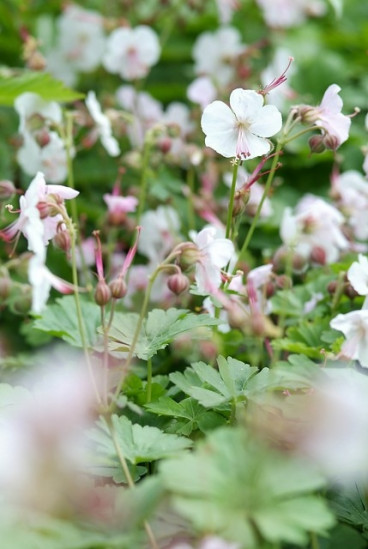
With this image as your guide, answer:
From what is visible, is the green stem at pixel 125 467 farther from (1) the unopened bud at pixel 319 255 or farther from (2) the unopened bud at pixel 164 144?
(2) the unopened bud at pixel 164 144

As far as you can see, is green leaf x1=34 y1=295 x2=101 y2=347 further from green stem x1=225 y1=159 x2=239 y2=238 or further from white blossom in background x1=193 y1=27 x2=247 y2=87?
white blossom in background x1=193 y1=27 x2=247 y2=87

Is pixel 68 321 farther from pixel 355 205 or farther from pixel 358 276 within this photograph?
pixel 355 205

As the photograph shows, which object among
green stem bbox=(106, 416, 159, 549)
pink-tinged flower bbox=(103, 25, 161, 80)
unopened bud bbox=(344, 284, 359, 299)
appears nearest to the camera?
green stem bbox=(106, 416, 159, 549)

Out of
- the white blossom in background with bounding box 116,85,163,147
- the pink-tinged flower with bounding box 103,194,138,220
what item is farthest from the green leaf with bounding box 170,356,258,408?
the white blossom in background with bounding box 116,85,163,147

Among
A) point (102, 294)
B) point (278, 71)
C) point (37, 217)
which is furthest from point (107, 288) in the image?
point (278, 71)

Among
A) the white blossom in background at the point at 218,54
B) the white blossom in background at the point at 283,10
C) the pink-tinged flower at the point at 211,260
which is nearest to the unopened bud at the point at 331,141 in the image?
the pink-tinged flower at the point at 211,260
